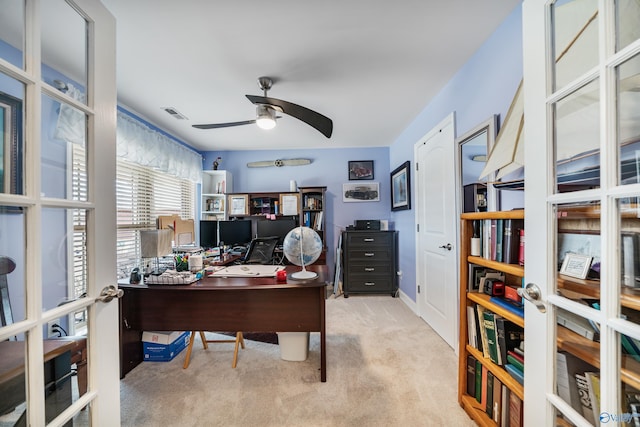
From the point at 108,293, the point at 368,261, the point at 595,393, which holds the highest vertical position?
the point at 108,293

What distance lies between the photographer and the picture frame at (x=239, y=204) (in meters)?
3.97

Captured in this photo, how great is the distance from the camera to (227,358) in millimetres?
2057

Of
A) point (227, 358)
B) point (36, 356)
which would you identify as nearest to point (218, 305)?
point (227, 358)

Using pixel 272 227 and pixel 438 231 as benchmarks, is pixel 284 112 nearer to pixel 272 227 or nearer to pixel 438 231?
pixel 438 231

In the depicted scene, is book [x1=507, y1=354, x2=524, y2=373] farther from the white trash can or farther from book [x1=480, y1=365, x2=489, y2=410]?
the white trash can

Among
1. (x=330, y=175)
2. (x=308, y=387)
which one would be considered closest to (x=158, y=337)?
(x=308, y=387)

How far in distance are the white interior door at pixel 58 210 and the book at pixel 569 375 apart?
5.09ft

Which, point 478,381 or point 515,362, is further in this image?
point 478,381

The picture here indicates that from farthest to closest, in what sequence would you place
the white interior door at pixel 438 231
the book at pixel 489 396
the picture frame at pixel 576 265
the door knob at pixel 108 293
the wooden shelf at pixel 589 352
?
the white interior door at pixel 438 231
the book at pixel 489 396
the door knob at pixel 108 293
the picture frame at pixel 576 265
the wooden shelf at pixel 589 352

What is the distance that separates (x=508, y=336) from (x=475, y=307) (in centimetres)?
21

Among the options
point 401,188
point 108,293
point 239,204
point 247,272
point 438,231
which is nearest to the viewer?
point 108,293

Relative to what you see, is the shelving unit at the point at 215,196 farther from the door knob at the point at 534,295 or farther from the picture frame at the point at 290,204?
the door knob at the point at 534,295

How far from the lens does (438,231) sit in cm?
248

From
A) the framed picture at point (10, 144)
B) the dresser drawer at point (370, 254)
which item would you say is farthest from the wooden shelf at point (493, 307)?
the dresser drawer at point (370, 254)
